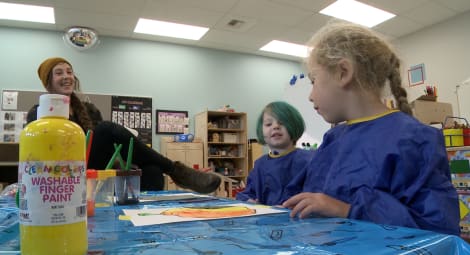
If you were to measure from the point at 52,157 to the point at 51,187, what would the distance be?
0.09 feet

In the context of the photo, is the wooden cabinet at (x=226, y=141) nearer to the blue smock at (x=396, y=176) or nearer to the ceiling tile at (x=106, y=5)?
the ceiling tile at (x=106, y=5)

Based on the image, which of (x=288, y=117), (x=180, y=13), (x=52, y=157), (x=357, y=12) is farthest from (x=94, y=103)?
(x=52, y=157)

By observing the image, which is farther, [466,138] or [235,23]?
[235,23]

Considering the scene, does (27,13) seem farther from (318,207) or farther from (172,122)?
(318,207)

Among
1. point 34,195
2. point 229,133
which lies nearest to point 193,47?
point 229,133

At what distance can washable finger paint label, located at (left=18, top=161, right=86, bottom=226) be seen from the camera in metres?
0.30

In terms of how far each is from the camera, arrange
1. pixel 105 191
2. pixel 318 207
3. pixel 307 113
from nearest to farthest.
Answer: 1. pixel 318 207
2. pixel 105 191
3. pixel 307 113

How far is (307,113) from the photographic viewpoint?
2947mm

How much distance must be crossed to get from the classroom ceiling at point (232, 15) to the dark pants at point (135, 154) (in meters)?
2.52

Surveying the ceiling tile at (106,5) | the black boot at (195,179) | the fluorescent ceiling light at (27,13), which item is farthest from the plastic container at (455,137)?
the fluorescent ceiling light at (27,13)

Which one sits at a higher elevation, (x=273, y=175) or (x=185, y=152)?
(x=185, y=152)

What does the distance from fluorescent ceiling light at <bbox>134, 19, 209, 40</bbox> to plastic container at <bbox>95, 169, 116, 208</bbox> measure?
362 cm

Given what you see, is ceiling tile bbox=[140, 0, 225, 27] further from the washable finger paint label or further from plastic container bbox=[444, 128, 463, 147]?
the washable finger paint label

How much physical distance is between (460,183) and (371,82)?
5.36 ft
